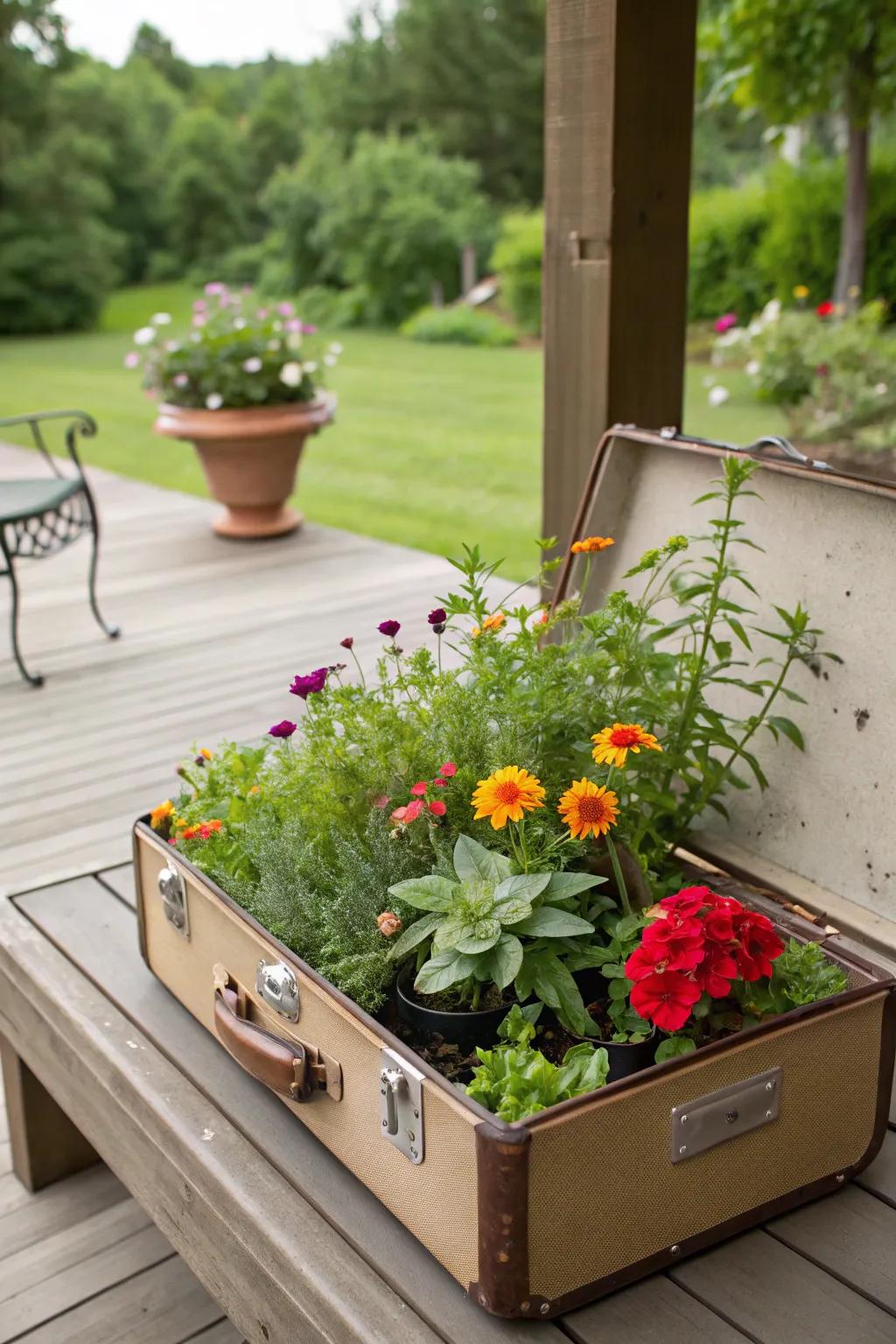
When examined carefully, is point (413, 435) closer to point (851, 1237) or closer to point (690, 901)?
point (690, 901)

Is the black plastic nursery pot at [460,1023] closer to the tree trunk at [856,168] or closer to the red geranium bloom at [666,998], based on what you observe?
the red geranium bloom at [666,998]

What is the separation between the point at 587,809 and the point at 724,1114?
0.29 m

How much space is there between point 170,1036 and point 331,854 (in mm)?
278

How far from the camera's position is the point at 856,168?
7.15 metres

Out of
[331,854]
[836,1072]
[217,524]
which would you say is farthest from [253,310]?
[836,1072]

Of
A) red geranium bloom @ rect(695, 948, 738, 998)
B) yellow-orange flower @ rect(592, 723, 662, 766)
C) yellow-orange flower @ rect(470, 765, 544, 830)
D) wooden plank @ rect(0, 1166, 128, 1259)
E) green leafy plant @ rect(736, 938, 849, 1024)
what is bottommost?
wooden plank @ rect(0, 1166, 128, 1259)

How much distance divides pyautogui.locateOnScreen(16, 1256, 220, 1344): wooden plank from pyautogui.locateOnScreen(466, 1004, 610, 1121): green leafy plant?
0.78 m

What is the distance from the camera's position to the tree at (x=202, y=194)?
19.4 metres

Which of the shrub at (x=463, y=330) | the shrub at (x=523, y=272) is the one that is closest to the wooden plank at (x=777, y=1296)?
the shrub at (x=463, y=330)

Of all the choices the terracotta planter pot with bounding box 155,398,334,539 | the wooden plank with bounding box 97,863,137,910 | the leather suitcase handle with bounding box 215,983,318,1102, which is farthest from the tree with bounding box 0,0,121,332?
the leather suitcase handle with bounding box 215,983,318,1102

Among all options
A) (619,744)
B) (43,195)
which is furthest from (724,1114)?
(43,195)

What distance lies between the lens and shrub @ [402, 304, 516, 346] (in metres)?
12.1

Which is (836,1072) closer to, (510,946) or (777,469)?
(510,946)

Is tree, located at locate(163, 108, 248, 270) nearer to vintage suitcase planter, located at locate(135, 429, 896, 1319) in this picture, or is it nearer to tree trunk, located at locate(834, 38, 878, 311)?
tree trunk, located at locate(834, 38, 878, 311)
